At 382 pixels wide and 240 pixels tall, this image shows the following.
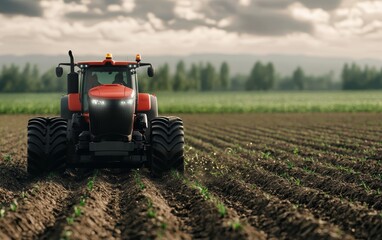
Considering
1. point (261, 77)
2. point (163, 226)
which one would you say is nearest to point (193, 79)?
point (261, 77)

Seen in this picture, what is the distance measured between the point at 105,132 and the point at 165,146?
1.37 m

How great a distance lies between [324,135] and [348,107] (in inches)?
1206

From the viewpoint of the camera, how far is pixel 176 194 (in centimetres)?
1230

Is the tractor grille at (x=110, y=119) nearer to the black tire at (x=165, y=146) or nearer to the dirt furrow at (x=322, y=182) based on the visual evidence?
the black tire at (x=165, y=146)

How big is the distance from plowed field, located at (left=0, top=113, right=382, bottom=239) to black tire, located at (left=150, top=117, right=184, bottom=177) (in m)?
0.26

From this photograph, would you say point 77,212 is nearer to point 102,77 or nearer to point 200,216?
point 200,216

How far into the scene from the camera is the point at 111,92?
44.3ft

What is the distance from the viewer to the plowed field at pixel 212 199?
8.73 m

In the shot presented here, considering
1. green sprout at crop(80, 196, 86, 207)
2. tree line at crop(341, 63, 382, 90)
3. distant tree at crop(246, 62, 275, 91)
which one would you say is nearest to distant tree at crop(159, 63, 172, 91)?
distant tree at crop(246, 62, 275, 91)

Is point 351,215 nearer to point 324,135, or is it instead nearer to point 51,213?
point 51,213

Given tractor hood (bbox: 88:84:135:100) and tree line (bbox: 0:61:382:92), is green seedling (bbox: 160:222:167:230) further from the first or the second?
tree line (bbox: 0:61:382:92)

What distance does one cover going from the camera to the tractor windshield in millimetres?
14281

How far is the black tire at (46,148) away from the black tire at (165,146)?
1.94 meters

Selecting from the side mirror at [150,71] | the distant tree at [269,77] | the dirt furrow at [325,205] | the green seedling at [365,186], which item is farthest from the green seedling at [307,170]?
the distant tree at [269,77]
